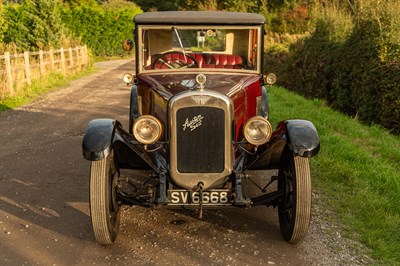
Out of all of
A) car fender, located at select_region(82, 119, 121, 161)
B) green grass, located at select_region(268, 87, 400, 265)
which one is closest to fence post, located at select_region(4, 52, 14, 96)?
green grass, located at select_region(268, 87, 400, 265)

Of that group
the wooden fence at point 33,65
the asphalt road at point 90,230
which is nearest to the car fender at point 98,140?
the asphalt road at point 90,230

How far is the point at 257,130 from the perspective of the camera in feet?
12.4

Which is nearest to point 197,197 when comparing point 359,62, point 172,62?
point 172,62

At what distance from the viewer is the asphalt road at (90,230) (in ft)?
11.6

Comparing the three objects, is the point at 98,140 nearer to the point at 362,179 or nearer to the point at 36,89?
the point at 362,179

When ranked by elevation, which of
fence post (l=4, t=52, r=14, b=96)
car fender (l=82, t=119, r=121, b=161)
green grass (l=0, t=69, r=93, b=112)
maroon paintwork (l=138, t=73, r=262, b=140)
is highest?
maroon paintwork (l=138, t=73, r=262, b=140)

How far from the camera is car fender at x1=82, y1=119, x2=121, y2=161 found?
142 inches

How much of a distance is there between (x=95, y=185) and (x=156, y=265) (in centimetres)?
80

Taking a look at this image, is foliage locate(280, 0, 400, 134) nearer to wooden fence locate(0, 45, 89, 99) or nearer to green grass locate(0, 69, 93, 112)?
green grass locate(0, 69, 93, 112)

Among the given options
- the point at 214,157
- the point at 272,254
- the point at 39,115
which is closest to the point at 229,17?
the point at 214,157

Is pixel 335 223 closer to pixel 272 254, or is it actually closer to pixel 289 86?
pixel 272 254

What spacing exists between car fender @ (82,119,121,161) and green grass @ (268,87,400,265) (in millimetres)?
2259

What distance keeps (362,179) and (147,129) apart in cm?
298

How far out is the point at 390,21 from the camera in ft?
29.4
